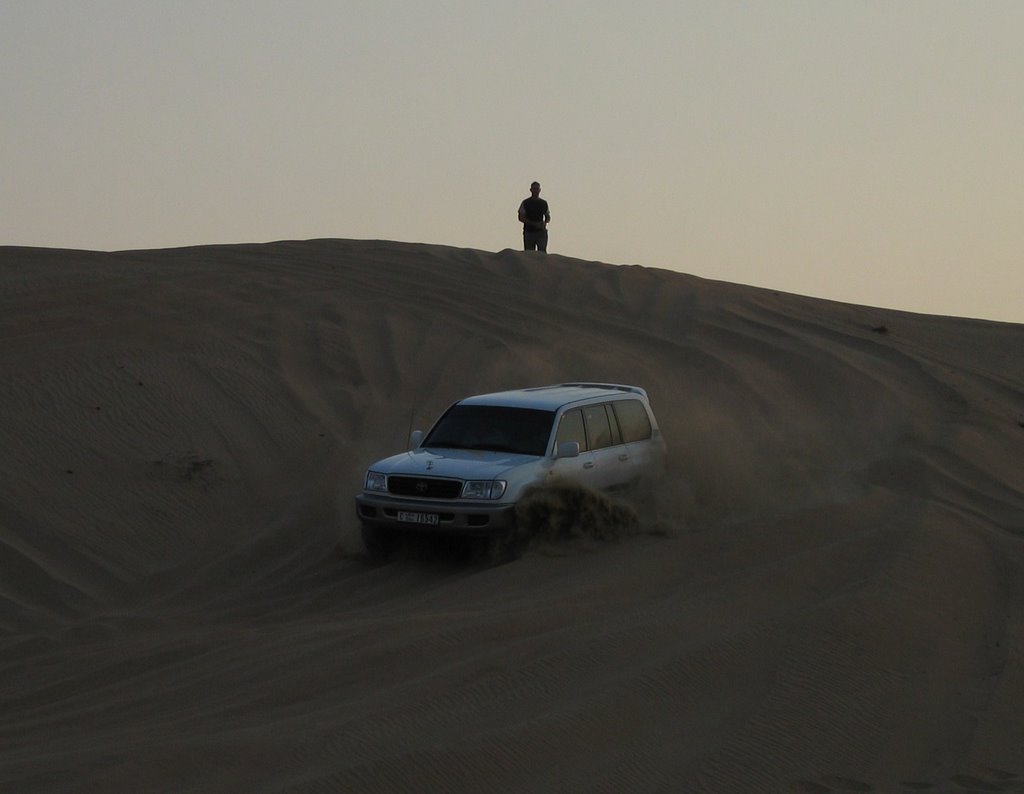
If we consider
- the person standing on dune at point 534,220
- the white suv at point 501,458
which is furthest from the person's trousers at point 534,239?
the white suv at point 501,458

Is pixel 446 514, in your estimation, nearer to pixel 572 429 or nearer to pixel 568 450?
pixel 568 450

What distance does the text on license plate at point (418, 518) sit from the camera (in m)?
12.3

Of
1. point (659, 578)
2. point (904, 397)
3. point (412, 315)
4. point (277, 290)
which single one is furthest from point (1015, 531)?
point (277, 290)

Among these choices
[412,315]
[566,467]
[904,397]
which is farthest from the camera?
[412,315]

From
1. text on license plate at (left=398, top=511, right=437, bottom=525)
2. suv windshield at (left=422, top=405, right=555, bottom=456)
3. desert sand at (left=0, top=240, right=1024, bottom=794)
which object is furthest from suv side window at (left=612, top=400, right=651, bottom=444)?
text on license plate at (left=398, top=511, right=437, bottom=525)

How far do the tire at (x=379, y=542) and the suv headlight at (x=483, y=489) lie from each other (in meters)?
0.95

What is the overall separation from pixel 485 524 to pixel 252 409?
6.03 meters

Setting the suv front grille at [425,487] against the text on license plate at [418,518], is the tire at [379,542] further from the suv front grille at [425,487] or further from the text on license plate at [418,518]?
the suv front grille at [425,487]

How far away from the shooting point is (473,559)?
40.7 ft

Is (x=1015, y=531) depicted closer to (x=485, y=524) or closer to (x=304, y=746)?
(x=485, y=524)

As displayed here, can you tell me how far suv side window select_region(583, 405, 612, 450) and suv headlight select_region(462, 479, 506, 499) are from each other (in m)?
1.60

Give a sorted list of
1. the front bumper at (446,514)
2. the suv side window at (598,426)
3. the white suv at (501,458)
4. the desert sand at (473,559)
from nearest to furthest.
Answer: the desert sand at (473,559), the front bumper at (446,514), the white suv at (501,458), the suv side window at (598,426)

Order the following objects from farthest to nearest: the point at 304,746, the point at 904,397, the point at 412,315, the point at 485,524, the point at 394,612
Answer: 1. the point at 412,315
2. the point at 904,397
3. the point at 485,524
4. the point at 394,612
5. the point at 304,746

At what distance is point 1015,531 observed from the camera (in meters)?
12.8
